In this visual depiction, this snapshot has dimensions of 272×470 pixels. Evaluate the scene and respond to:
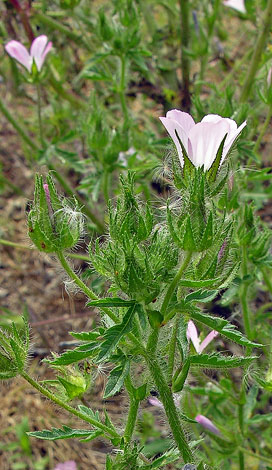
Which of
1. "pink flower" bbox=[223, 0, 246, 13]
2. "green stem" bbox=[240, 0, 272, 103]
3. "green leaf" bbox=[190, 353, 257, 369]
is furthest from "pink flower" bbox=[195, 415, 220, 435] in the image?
"pink flower" bbox=[223, 0, 246, 13]

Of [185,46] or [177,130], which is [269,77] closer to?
[177,130]

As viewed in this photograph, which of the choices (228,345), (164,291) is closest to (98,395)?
(228,345)

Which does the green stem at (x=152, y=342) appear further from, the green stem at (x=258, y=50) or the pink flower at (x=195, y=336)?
the green stem at (x=258, y=50)

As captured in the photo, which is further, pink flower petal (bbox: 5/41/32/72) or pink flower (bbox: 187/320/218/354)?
pink flower petal (bbox: 5/41/32/72)

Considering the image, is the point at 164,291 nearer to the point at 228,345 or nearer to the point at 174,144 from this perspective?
the point at 174,144

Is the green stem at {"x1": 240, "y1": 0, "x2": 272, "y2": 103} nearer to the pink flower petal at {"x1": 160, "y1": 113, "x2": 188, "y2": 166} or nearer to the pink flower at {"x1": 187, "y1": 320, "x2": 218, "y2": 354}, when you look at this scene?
the pink flower at {"x1": 187, "y1": 320, "x2": 218, "y2": 354}

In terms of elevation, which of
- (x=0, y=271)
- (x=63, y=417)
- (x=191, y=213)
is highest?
(x=191, y=213)

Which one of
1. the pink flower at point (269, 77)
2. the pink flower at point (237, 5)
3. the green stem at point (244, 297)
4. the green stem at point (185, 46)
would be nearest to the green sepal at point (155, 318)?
the green stem at point (244, 297)
